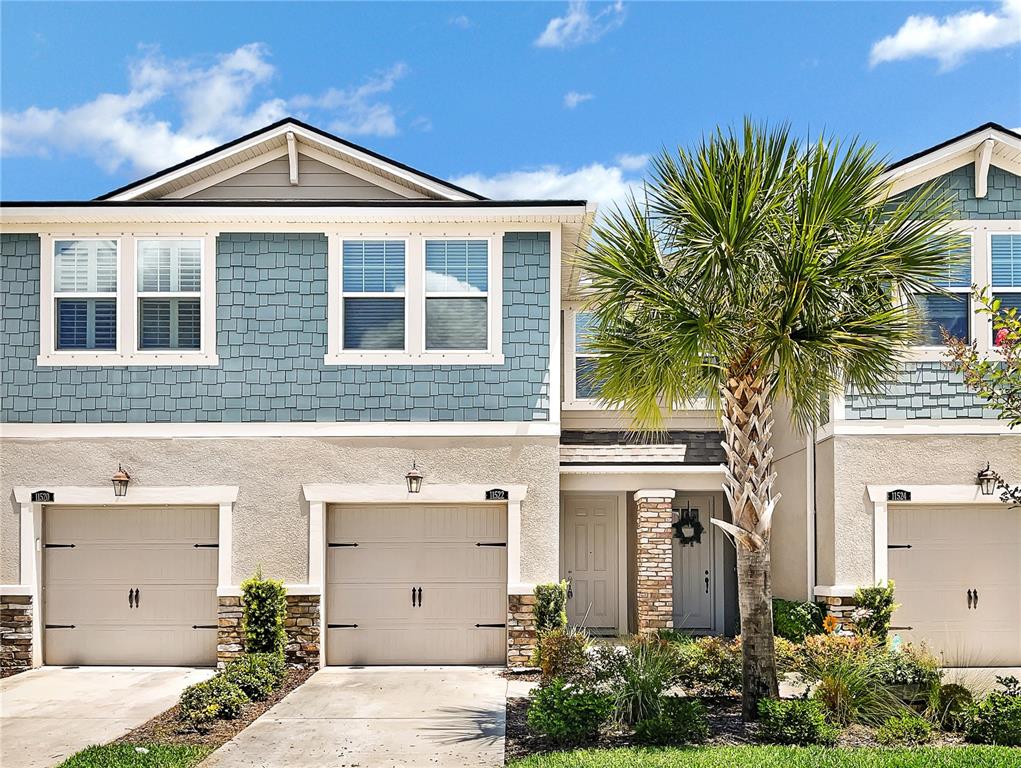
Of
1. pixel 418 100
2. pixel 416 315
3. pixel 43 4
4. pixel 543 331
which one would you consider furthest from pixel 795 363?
pixel 418 100

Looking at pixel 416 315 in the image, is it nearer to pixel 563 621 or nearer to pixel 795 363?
pixel 563 621

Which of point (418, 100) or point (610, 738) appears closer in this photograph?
point (610, 738)

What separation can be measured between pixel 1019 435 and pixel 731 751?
7.42 metres

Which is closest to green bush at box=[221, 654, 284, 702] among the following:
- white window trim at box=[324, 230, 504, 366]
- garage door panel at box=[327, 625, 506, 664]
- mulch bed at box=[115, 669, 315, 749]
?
mulch bed at box=[115, 669, 315, 749]

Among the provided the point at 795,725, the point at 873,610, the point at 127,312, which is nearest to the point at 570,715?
the point at 795,725

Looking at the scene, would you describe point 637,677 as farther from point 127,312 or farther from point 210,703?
point 127,312

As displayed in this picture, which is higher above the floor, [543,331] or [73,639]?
[543,331]

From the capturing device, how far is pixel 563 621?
12.9 m

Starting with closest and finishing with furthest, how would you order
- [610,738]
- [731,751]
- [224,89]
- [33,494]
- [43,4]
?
[731,751]
[610,738]
[33,494]
[43,4]
[224,89]

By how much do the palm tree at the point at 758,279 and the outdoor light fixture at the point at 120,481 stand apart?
23.1 feet

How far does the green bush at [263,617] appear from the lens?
41.3ft

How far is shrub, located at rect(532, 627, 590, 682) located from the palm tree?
2065 millimetres

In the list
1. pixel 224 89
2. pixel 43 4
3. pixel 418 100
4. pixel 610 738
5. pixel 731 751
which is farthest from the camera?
pixel 224 89

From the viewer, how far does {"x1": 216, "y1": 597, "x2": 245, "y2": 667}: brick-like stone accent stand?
12.8 metres
